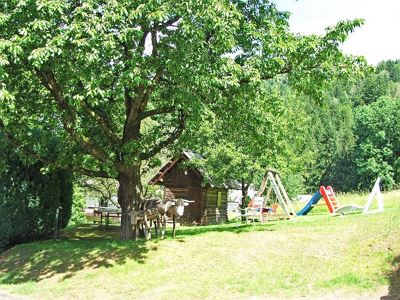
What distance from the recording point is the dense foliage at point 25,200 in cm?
2028

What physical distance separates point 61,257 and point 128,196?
11.7 feet

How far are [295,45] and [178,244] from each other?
8.62m

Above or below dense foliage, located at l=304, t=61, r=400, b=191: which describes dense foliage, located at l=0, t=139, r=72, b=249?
below

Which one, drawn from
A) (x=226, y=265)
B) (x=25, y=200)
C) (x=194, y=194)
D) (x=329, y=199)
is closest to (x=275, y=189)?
(x=329, y=199)

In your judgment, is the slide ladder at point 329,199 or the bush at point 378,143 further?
the bush at point 378,143

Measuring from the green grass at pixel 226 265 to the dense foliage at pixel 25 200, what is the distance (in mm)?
1870

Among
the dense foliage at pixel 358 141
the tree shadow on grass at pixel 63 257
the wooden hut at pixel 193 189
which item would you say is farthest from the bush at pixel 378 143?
the tree shadow on grass at pixel 63 257

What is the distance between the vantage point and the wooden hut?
3434 centimetres

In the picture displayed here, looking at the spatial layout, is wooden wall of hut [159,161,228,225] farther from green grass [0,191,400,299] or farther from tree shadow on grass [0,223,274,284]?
green grass [0,191,400,299]

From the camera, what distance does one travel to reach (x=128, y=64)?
562 inches

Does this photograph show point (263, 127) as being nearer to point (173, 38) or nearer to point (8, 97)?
point (173, 38)

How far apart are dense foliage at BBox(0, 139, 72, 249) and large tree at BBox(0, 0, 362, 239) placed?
1.71 meters

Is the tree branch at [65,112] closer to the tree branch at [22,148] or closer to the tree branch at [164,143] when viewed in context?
the tree branch at [164,143]

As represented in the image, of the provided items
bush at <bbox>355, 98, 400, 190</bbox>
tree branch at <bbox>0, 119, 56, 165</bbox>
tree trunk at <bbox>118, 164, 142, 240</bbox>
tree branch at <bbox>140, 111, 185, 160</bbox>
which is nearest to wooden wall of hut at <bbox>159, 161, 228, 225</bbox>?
tree branch at <bbox>140, 111, 185, 160</bbox>
